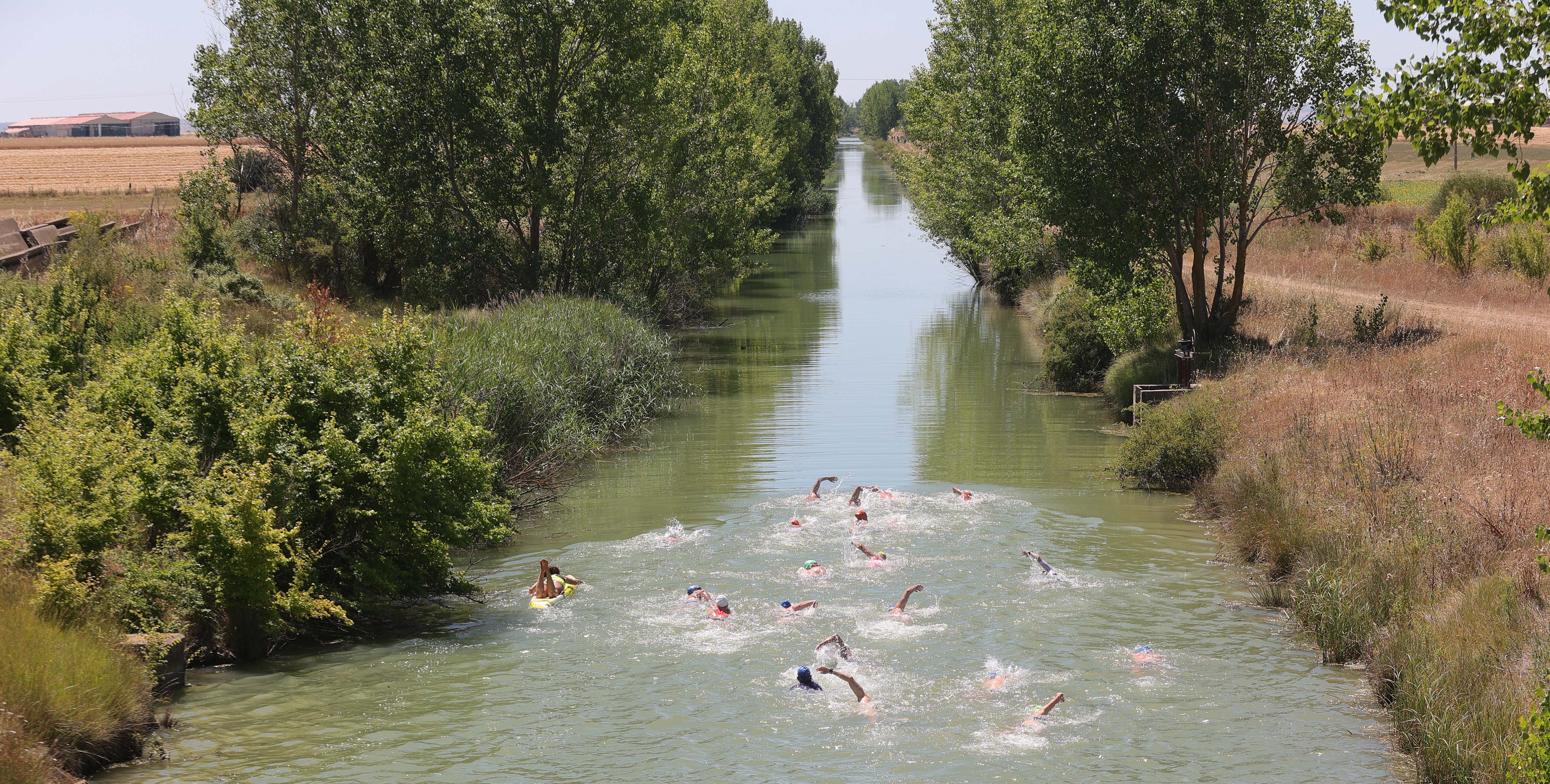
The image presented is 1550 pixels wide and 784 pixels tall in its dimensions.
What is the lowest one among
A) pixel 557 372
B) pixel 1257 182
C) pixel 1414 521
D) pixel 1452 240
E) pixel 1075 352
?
pixel 1414 521

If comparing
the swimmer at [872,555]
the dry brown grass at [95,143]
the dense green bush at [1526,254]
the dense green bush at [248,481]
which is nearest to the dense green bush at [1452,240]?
the dense green bush at [1526,254]

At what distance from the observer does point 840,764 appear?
1193 centimetres

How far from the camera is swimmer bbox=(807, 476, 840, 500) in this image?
72.3 ft

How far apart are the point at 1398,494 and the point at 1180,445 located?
664 centimetres

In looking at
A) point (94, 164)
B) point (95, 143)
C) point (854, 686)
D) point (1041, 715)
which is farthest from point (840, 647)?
point (95, 143)

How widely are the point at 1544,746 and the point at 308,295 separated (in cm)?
3714

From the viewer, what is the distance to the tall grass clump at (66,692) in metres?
10.9

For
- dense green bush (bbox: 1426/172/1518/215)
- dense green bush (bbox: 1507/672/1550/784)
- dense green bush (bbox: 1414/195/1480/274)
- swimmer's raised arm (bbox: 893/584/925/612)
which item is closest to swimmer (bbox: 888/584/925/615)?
swimmer's raised arm (bbox: 893/584/925/612)

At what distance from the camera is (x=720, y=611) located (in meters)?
16.0

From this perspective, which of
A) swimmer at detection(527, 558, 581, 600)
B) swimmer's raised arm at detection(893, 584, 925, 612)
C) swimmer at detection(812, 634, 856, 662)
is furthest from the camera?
swimmer at detection(527, 558, 581, 600)

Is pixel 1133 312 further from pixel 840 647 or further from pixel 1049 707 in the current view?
pixel 1049 707

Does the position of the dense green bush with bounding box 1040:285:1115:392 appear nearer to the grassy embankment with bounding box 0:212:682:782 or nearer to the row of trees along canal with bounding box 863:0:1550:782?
the row of trees along canal with bounding box 863:0:1550:782

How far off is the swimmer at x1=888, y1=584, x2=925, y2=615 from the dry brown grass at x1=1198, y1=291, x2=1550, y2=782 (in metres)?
5.00

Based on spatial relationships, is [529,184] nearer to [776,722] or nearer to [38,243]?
[38,243]
